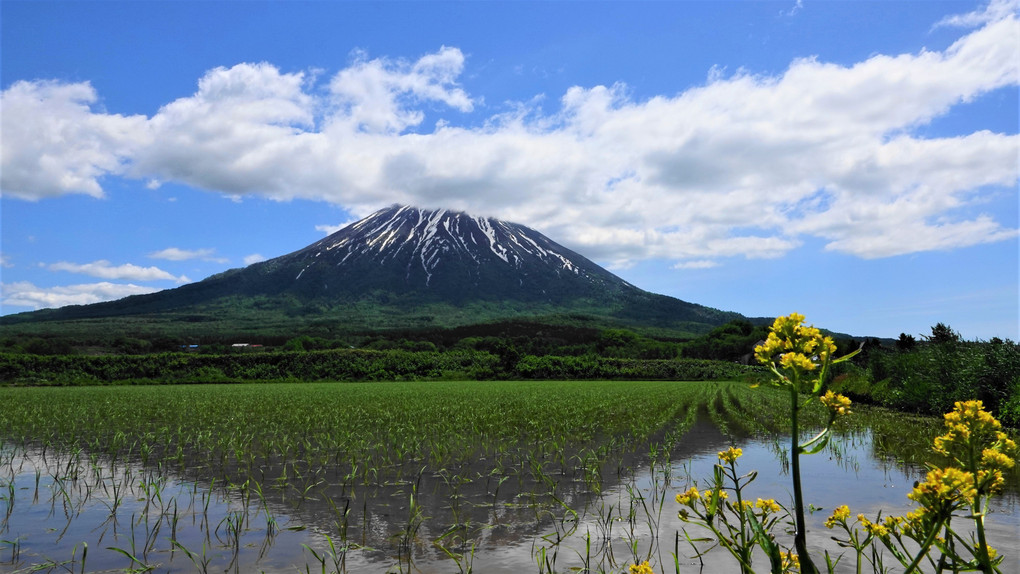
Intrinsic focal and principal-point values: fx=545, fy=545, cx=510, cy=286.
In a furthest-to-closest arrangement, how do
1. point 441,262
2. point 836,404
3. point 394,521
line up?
point 441,262 < point 394,521 < point 836,404

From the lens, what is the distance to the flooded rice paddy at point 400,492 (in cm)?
462

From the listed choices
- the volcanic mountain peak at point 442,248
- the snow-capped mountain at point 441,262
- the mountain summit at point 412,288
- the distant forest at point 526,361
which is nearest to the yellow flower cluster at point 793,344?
the distant forest at point 526,361

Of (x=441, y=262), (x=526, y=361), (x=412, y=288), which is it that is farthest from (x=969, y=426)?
(x=441, y=262)

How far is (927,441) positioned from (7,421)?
21.3 meters

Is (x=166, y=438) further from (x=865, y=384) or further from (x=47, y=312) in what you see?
(x=47, y=312)

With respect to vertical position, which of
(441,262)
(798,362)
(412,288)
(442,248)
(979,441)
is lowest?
(979,441)

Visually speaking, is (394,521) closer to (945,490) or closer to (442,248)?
(945,490)

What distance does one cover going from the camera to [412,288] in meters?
135

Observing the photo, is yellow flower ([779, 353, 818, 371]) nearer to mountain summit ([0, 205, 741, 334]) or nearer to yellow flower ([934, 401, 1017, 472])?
yellow flower ([934, 401, 1017, 472])

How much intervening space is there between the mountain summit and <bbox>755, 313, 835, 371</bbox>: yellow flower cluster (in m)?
101

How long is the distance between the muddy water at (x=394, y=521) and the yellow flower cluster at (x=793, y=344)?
159cm

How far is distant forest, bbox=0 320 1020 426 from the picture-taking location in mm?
15969

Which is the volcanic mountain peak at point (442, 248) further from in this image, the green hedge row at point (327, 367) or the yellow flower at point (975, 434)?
the yellow flower at point (975, 434)

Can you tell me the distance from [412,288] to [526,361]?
280 feet
